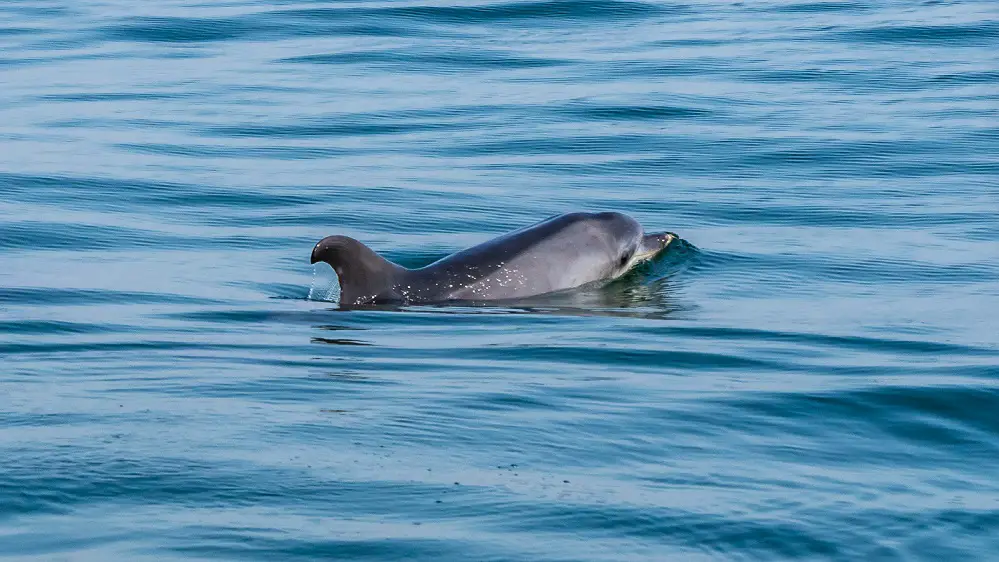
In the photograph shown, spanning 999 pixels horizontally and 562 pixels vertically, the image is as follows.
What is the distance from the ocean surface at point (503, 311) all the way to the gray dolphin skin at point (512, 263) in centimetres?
24

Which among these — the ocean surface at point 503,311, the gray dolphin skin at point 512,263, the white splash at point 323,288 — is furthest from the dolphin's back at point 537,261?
the white splash at point 323,288

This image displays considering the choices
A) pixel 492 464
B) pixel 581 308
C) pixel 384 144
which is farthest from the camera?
pixel 384 144

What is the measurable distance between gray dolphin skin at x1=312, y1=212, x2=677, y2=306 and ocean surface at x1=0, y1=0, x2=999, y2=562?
0.24 m

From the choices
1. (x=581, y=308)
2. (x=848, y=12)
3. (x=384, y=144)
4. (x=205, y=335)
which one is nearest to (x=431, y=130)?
(x=384, y=144)

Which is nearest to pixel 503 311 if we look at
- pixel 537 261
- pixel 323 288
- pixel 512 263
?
pixel 512 263

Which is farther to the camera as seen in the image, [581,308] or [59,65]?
[59,65]

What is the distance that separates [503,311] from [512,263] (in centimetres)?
80

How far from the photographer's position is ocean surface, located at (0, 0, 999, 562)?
6.24 m

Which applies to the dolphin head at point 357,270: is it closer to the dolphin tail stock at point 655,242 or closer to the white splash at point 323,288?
the white splash at point 323,288

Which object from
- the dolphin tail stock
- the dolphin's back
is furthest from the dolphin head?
the dolphin tail stock

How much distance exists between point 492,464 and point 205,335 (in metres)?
3.44

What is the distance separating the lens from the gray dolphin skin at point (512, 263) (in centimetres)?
1111

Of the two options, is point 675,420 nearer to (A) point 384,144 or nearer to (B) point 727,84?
(A) point 384,144

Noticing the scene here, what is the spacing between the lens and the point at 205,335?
9812mm
